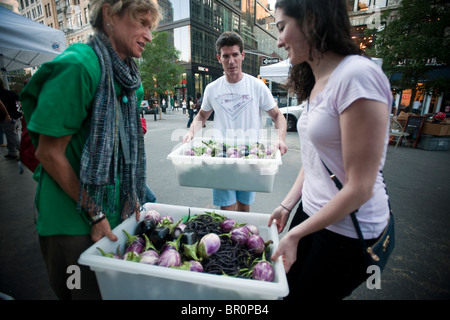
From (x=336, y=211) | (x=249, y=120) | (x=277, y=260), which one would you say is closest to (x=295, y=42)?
(x=336, y=211)

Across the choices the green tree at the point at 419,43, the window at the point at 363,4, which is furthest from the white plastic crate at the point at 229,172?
the window at the point at 363,4

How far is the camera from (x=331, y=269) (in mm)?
1080

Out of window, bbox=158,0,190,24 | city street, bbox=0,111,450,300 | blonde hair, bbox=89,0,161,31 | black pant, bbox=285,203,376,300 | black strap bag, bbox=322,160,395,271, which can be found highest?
window, bbox=158,0,190,24

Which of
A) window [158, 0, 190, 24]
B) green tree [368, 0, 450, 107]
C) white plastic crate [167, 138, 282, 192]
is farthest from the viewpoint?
window [158, 0, 190, 24]

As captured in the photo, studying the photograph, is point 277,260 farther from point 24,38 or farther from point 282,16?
point 24,38

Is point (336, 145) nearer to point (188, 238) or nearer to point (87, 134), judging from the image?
point (188, 238)

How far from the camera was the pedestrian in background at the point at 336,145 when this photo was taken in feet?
2.63

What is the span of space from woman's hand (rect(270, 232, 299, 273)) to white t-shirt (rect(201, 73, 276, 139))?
1.50 meters

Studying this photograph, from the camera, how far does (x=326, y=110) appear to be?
91 centimetres

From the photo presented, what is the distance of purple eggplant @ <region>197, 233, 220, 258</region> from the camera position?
1168mm

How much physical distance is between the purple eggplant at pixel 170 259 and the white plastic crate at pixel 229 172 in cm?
74

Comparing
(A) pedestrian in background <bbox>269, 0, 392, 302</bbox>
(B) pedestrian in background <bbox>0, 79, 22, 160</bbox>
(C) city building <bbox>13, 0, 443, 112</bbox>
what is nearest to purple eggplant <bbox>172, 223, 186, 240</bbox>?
(A) pedestrian in background <bbox>269, 0, 392, 302</bbox>

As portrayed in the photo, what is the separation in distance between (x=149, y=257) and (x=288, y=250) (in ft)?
2.13

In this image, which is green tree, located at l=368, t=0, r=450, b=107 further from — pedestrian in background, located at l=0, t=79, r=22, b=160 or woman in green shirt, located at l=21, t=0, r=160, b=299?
pedestrian in background, located at l=0, t=79, r=22, b=160
